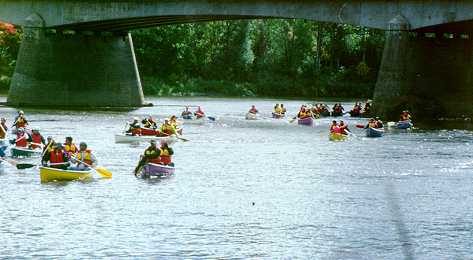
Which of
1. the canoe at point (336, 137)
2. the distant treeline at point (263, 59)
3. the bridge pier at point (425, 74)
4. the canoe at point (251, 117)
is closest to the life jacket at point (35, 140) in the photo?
the canoe at point (336, 137)

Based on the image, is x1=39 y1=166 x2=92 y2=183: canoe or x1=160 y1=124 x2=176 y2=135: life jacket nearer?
x1=39 y1=166 x2=92 y2=183: canoe

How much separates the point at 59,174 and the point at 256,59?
306 feet

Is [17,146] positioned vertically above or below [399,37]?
below

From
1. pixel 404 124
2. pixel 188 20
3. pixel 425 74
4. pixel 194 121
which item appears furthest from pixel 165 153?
pixel 188 20

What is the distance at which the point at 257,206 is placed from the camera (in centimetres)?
3591

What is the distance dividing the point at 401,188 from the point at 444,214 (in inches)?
240

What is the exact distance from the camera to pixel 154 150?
42.0 metres

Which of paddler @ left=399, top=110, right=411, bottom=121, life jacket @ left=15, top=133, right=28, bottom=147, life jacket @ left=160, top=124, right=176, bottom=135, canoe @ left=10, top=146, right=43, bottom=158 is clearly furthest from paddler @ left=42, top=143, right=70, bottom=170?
paddler @ left=399, top=110, right=411, bottom=121

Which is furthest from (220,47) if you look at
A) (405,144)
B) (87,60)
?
(405,144)

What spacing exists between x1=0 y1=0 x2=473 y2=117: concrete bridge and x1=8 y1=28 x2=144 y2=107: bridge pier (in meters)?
0.08

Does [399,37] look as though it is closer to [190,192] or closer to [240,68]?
[190,192]

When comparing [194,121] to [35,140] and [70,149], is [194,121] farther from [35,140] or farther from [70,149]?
[70,149]

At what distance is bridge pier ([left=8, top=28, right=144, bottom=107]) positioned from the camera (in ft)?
271

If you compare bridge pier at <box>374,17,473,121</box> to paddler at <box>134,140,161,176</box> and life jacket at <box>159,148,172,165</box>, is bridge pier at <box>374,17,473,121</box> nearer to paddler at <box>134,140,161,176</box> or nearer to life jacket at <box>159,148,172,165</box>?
life jacket at <box>159,148,172,165</box>
